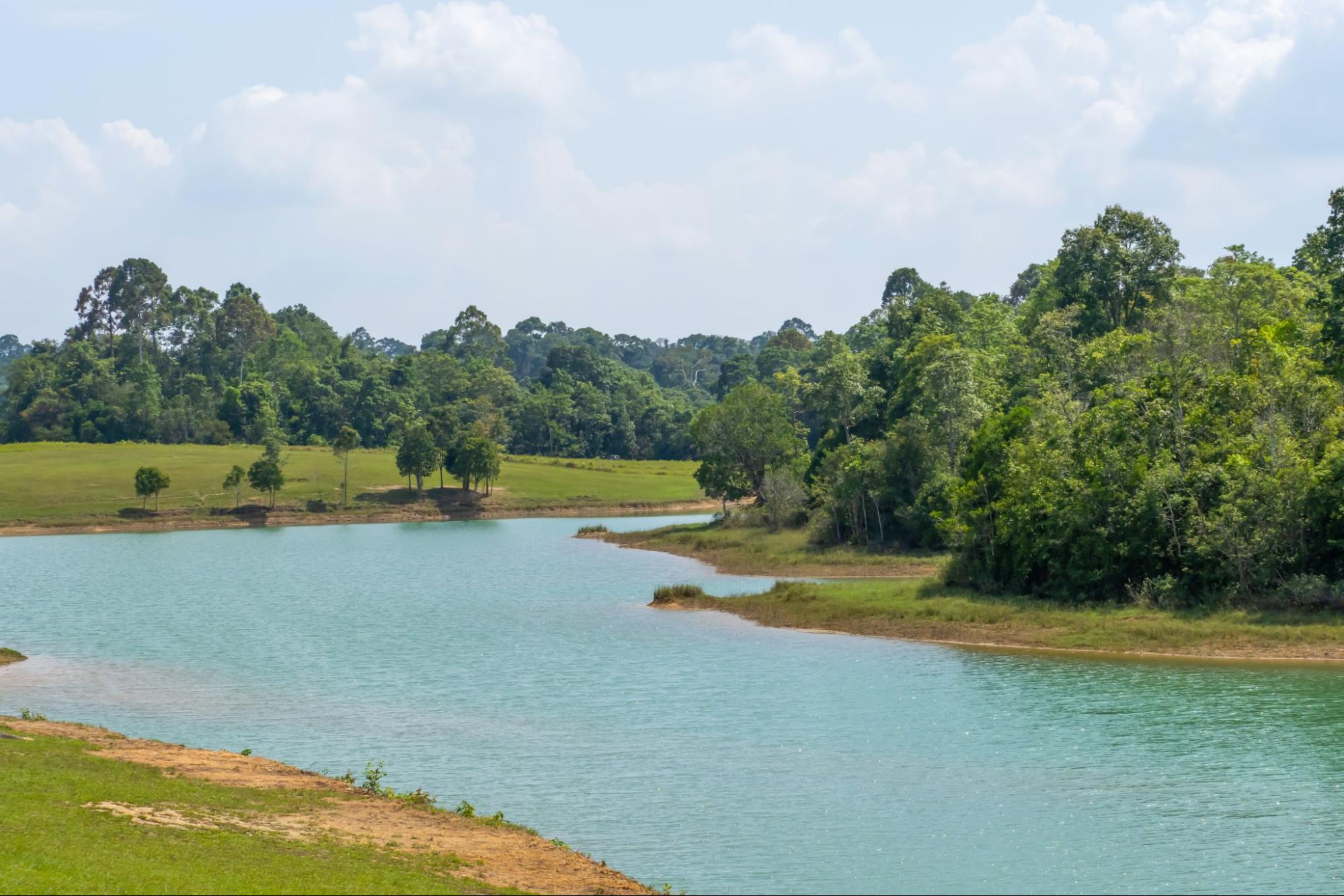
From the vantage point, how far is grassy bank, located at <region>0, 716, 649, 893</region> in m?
22.8

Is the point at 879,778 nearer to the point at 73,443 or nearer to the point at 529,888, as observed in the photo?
the point at 529,888

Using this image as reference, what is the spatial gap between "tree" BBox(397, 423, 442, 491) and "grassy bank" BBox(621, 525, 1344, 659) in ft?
295

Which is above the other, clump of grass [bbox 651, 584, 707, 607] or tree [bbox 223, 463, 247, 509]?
tree [bbox 223, 463, 247, 509]

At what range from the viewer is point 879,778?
34.4m

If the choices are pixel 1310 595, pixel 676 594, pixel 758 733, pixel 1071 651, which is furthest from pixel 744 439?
pixel 758 733

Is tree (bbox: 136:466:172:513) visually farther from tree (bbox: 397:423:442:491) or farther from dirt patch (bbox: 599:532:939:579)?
dirt patch (bbox: 599:532:939:579)

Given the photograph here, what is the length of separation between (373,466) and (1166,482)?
13958 centimetres

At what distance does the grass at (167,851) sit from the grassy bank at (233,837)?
44 mm

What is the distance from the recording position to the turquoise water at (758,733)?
1112 inches

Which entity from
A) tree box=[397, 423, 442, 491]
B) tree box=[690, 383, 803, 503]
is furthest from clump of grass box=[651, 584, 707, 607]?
tree box=[397, 423, 442, 491]

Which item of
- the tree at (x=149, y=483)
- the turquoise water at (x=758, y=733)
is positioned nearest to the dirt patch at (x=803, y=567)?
the turquoise water at (x=758, y=733)

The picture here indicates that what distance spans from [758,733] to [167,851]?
19.7m

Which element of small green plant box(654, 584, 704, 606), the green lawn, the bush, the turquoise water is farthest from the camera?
small green plant box(654, 584, 704, 606)

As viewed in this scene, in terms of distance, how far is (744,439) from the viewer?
124375 mm
